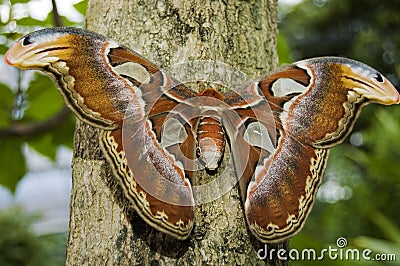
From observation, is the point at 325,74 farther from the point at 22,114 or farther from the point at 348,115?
the point at 22,114

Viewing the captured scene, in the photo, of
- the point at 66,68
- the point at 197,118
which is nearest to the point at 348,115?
the point at 197,118

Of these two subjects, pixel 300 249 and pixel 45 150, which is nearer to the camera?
pixel 300 249

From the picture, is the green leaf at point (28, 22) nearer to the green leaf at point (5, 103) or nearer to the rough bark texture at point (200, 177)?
the green leaf at point (5, 103)

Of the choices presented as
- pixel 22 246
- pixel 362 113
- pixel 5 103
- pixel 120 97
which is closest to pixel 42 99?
pixel 5 103

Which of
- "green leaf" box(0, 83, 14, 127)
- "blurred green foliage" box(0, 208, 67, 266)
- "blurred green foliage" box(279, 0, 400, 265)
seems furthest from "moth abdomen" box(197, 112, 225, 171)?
"blurred green foliage" box(279, 0, 400, 265)

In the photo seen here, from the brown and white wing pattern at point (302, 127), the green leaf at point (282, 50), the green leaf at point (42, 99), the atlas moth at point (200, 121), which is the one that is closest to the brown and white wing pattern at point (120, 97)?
the atlas moth at point (200, 121)

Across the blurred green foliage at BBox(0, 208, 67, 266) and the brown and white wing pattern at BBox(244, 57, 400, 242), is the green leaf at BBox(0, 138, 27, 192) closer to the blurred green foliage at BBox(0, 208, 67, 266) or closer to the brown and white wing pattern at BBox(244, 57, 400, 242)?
the brown and white wing pattern at BBox(244, 57, 400, 242)

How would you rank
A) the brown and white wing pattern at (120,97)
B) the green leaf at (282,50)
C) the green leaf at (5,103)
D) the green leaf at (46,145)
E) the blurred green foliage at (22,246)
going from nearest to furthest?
the brown and white wing pattern at (120,97) < the green leaf at (282,50) < the green leaf at (5,103) < the green leaf at (46,145) < the blurred green foliage at (22,246)
